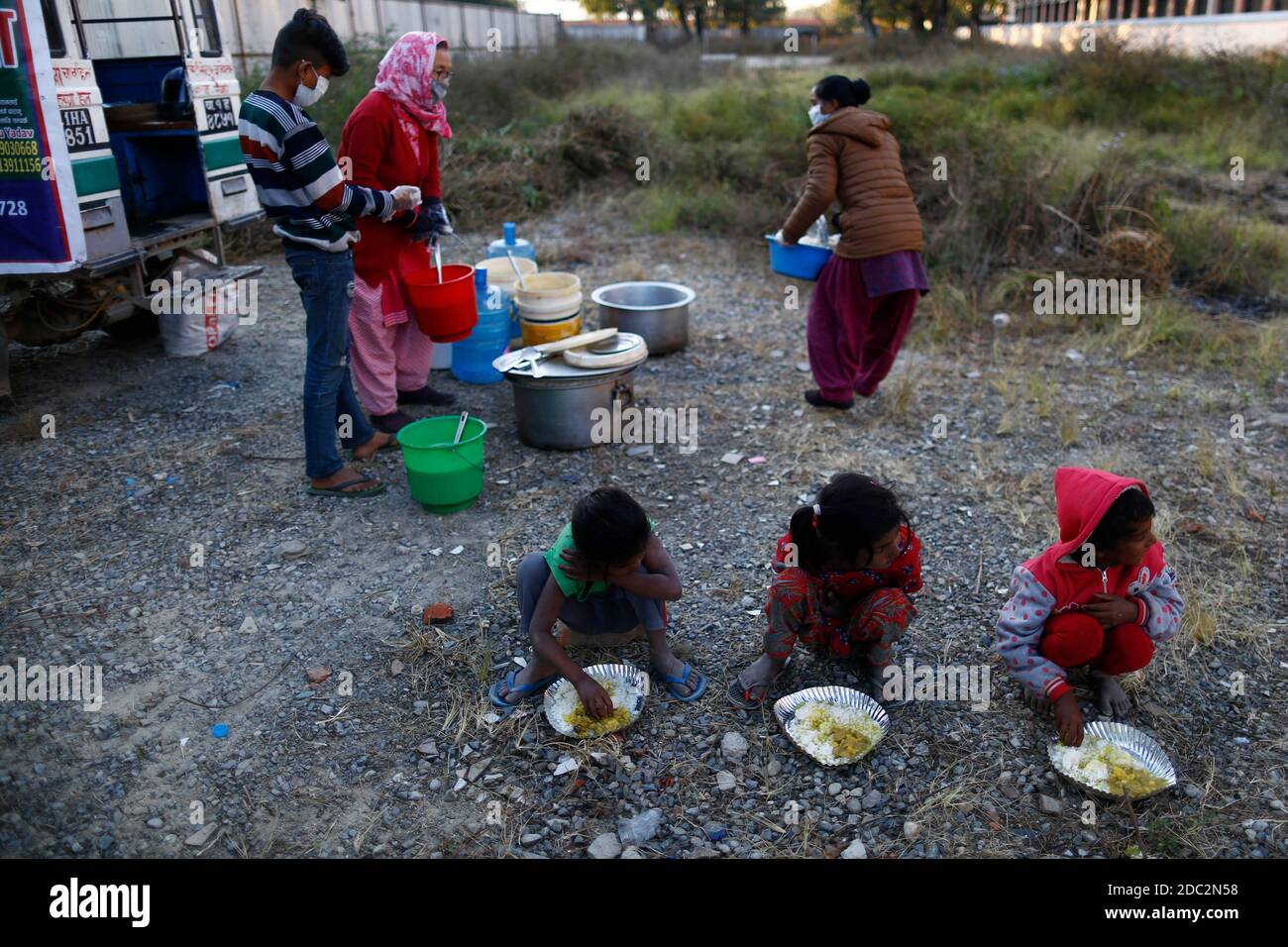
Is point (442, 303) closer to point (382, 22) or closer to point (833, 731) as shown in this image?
point (833, 731)

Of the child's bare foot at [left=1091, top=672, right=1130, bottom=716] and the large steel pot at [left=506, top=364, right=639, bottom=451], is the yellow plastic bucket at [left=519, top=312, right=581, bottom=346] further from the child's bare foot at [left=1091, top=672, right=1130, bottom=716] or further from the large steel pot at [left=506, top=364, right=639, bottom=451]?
the child's bare foot at [left=1091, top=672, right=1130, bottom=716]

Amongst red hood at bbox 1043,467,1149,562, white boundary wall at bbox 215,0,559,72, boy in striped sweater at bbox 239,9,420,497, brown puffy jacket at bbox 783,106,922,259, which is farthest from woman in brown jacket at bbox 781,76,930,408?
white boundary wall at bbox 215,0,559,72

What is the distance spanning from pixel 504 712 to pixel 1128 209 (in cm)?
657

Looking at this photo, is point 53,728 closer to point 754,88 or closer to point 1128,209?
point 1128,209

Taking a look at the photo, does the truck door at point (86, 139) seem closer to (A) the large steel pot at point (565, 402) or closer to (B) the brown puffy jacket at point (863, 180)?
(A) the large steel pot at point (565, 402)

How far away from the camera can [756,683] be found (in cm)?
279

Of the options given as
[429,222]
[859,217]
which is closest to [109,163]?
[429,222]

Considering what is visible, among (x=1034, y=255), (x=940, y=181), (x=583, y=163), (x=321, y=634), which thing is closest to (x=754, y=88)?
(x=583, y=163)

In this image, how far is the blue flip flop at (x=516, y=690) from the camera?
2793 millimetres

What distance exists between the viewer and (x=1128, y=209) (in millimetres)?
6926

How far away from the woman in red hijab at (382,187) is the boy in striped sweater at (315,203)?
21 centimetres

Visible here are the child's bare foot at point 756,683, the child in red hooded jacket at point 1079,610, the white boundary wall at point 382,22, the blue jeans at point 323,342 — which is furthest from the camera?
the white boundary wall at point 382,22

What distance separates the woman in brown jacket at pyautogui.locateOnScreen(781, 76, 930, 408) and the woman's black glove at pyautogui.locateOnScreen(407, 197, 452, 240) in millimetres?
1841

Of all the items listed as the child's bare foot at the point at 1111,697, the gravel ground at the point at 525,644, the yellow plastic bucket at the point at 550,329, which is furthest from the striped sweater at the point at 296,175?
the child's bare foot at the point at 1111,697
